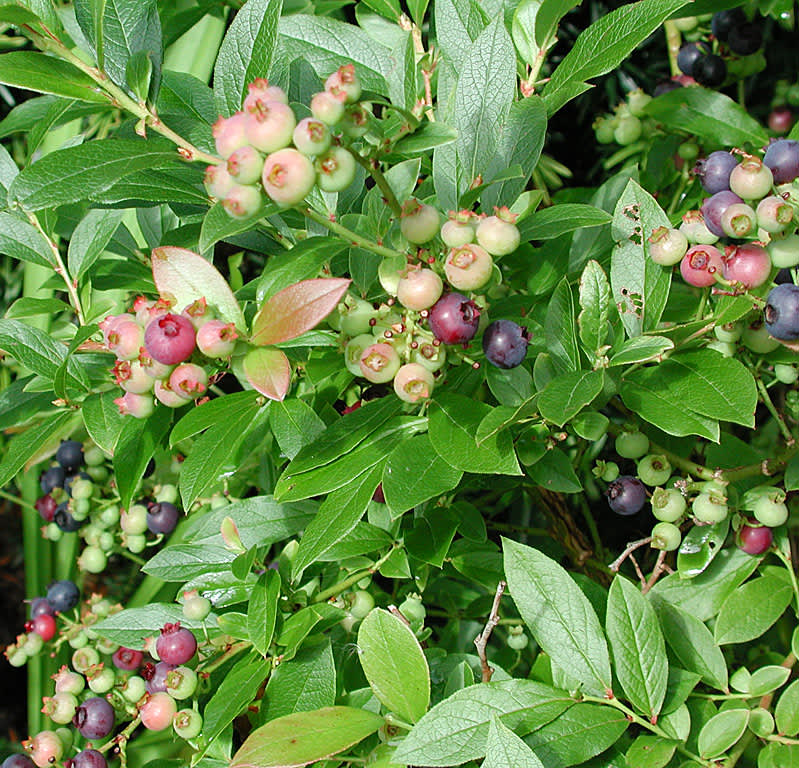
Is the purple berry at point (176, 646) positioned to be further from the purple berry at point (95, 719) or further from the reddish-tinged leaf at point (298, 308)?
the reddish-tinged leaf at point (298, 308)

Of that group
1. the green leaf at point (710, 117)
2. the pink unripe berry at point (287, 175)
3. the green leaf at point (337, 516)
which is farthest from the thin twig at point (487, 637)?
the green leaf at point (710, 117)

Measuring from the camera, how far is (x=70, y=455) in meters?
1.16

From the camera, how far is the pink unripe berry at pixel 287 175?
561mm

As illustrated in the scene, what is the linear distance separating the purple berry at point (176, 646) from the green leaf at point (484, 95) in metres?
0.50

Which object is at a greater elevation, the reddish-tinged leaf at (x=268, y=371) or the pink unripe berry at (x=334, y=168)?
the pink unripe berry at (x=334, y=168)

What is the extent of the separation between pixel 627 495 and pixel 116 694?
1.93ft

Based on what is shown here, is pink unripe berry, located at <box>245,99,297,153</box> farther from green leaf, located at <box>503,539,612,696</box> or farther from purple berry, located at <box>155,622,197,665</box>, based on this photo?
purple berry, located at <box>155,622,197,665</box>

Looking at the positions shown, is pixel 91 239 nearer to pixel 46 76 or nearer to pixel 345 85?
pixel 46 76

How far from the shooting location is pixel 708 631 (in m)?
0.81

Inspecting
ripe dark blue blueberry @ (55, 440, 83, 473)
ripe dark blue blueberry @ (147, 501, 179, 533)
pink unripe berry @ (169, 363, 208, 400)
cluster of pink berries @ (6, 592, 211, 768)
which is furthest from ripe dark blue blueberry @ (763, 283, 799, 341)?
ripe dark blue blueberry @ (55, 440, 83, 473)

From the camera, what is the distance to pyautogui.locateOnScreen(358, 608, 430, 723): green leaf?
71cm

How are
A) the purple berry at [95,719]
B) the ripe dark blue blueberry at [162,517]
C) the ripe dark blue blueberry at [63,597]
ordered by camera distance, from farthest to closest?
the ripe dark blue blueberry at [63,597], the ripe dark blue blueberry at [162,517], the purple berry at [95,719]

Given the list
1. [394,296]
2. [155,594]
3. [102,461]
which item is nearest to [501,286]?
[394,296]

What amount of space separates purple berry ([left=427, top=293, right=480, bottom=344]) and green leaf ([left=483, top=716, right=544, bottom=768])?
0.89ft
